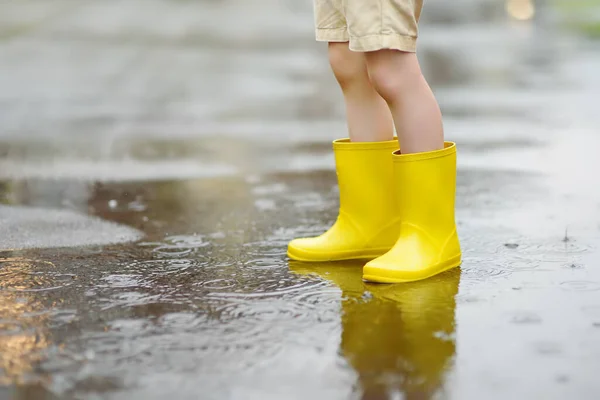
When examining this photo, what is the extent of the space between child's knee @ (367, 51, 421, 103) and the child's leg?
0.22 metres

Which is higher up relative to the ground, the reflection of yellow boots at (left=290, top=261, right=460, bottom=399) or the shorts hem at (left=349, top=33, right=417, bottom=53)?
the shorts hem at (left=349, top=33, right=417, bottom=53)

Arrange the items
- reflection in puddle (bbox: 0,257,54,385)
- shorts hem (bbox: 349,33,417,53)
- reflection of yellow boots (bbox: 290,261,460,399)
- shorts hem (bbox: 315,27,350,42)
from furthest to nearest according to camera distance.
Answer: shorts hem (bbox: 315,27,350,42), shorts hem (bbox: 349,33,417,53), reflection in puddle (bbox: 0,257,54,385), reflection of yellow boots (bbox: 290,261,460,399)

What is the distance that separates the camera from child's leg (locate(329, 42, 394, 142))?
2975 millimetres

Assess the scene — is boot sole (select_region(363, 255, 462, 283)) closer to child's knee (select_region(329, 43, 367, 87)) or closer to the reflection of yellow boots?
the reflection of yellow boots

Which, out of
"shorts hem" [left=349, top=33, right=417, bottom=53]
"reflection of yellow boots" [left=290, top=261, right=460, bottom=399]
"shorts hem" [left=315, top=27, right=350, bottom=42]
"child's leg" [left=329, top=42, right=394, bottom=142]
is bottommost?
"reflection of yellow boots" [left=290, top=261, right=460, bottom=399]

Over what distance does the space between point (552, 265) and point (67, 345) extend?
1462mm

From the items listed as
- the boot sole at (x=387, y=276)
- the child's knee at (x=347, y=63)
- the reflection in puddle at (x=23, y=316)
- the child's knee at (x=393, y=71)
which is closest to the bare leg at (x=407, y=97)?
the child's knee at (x=393, y=71)

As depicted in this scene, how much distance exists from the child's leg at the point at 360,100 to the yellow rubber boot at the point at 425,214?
0.25m

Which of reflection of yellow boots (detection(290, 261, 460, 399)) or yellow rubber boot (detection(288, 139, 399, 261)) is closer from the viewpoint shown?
reflection of yellow boots (detection(290, 261, 460, 399))

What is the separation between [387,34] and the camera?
2.64 metres

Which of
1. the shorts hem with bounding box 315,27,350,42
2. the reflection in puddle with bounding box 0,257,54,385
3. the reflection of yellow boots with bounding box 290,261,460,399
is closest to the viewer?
the reflection of yellow boots with bounding box 290,261,460,399

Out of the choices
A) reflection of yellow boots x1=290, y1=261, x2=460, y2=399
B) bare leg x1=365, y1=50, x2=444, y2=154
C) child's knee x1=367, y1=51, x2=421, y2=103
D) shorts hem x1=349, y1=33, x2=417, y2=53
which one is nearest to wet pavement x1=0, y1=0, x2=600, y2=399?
reflection of yellow boots x1=290, y1=261, x2=460, y2=399

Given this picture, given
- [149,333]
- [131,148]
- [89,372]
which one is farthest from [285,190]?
[89,372]

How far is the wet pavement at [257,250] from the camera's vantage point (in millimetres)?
1973
